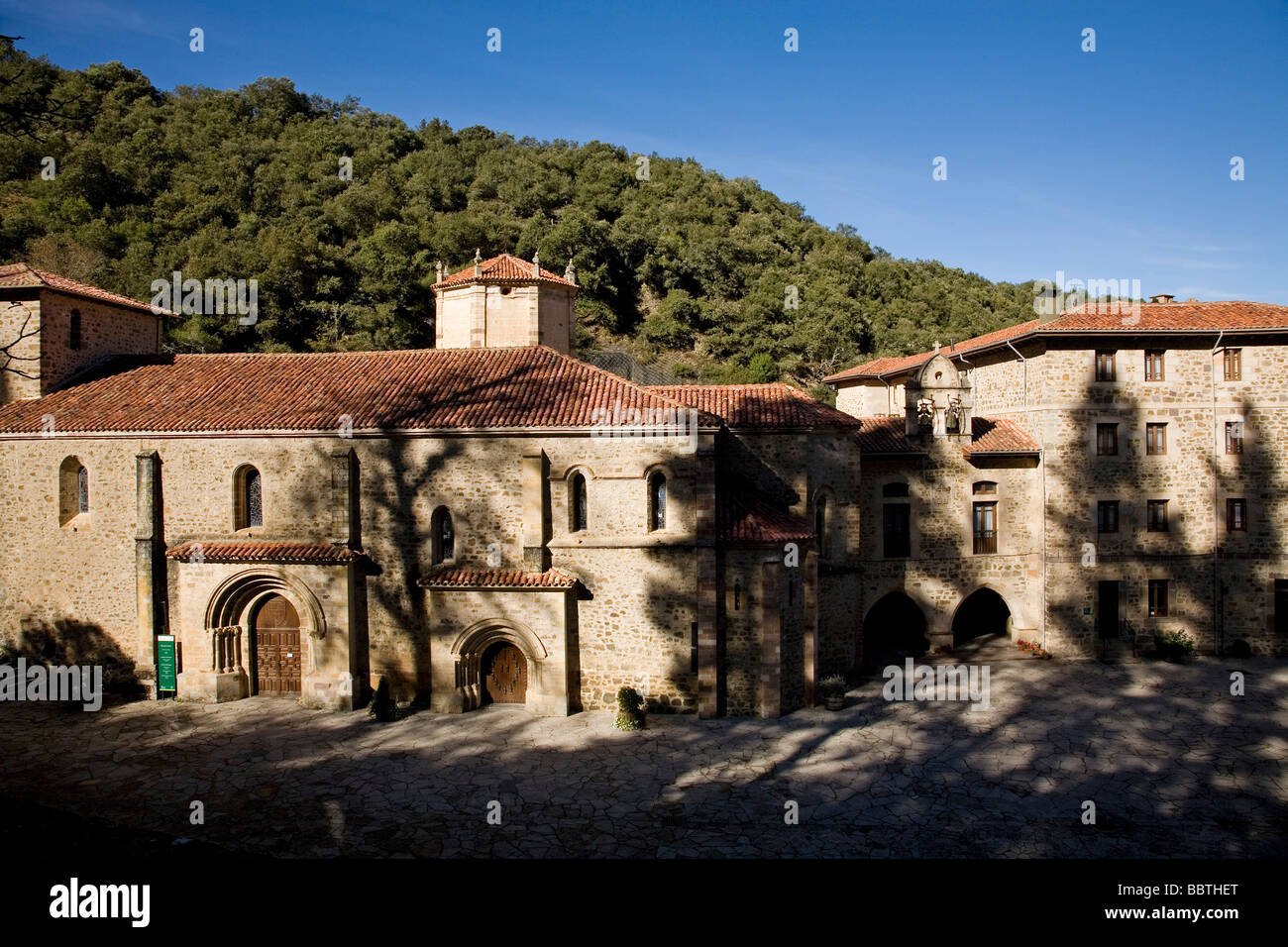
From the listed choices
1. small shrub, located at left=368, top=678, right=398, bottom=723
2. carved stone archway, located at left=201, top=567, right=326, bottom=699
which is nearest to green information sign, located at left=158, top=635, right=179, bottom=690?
carved stone archway, located at left=201, top=567, right=326, bottom=699

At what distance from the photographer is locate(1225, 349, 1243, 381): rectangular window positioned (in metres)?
23.4

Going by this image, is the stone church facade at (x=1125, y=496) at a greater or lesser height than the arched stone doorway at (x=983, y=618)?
greater

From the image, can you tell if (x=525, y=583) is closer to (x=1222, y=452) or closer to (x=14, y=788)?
(x=14, y=788)

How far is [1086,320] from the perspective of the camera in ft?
75.3

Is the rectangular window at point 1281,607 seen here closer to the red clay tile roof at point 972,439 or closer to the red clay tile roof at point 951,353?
the red clay tile roof at point 972,439

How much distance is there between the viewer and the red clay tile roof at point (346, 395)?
58.1 ft

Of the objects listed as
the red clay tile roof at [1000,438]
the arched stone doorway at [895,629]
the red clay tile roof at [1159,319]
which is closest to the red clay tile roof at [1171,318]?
the red clay tile roof at [1159,319]

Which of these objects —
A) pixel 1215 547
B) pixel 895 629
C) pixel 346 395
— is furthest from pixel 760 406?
pixel 1215 547

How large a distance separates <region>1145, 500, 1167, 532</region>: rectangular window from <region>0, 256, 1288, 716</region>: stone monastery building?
7 cm

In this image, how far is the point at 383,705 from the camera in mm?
16703

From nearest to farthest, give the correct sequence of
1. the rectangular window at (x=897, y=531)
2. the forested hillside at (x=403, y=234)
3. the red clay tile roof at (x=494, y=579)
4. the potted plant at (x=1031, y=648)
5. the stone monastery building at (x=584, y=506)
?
the red clay tile roof at (x=494, y=579), the stone monastery building at (x=584, y=506), the rectangular window at (x=897, y=531), the potted plant at (x=1031, y=648), the forested hillside at (x=403, y=234)

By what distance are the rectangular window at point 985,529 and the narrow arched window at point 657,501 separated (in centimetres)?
1116

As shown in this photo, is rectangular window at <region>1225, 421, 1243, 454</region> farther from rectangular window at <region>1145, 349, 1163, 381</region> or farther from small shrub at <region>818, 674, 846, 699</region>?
small shrub at <region>818, 674, 846, 699</region>

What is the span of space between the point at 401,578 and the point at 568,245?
41.6m
